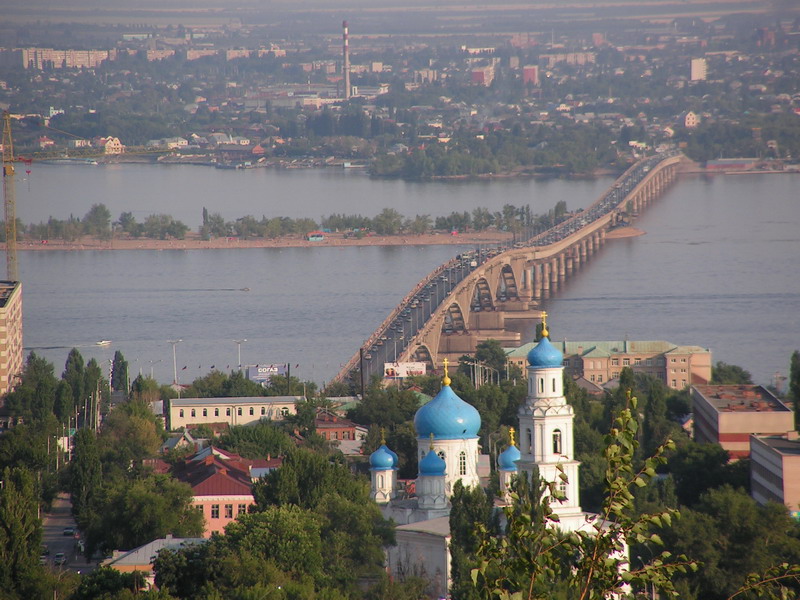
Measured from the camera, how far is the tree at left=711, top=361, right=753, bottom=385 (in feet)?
75.2

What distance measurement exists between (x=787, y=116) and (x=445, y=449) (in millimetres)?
65793

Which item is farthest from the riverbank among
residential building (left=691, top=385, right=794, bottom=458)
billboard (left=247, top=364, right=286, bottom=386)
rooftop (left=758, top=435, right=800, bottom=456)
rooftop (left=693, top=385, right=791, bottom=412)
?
rooftop (left=758, top=435, right=800, bottom=456)

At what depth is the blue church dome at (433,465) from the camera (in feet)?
42.0

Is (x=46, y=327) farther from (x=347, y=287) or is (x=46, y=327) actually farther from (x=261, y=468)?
(x=261, y=468)

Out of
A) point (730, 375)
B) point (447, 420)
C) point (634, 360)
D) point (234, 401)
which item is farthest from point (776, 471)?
point (634, 360)

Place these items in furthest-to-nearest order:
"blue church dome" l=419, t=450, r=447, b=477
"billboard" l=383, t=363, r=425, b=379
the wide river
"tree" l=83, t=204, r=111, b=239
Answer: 1. "tree" l=83, t=204, r=111, b=239
2. the wide river
3. "billboard" l=383, t=363, r=425, b=379
4. "blue church dome" l=419, t=450, r=447, b=477

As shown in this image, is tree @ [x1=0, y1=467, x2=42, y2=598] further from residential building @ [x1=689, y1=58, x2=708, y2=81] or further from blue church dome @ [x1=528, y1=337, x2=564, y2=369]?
residential building @ [x1=689, y1=58, x2=708, y2=81]

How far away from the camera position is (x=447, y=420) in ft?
42.9

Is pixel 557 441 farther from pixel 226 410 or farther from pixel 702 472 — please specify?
pixel 226 410

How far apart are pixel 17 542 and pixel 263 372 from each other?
531 inches

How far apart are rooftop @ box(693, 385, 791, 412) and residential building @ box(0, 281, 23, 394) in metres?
7.78

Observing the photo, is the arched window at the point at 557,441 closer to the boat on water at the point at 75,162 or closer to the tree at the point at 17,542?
the tree at the point at 17,542

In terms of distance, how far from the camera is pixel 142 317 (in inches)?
1240

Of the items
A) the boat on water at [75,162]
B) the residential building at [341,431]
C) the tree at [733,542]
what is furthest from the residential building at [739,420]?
the boat on water at [75,162]
